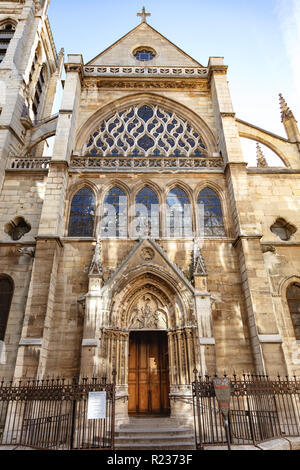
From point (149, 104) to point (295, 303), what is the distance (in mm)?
11581

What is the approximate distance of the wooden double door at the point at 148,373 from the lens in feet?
34.2

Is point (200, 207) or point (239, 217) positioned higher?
point (200, 207)

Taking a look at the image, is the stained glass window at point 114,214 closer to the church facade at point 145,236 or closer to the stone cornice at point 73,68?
the church facade at point 145,236

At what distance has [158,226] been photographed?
39.2 feet

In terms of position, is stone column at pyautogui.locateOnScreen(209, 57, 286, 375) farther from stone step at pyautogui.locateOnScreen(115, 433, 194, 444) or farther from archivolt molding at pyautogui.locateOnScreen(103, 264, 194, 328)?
stone step at pyautogui.locateOnScreen(115, 433, 194, 444)

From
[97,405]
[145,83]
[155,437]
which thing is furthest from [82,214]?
[145,83]

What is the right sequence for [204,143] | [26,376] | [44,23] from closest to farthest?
1. [26,376]
2. [204,143]
3. [44,23]

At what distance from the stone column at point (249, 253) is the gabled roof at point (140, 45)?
14.0 feet

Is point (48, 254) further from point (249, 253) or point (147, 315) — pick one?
point (249, 253)

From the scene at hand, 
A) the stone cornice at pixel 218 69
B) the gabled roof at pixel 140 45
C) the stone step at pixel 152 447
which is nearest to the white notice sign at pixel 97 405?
the stone step at pixel 152 447
